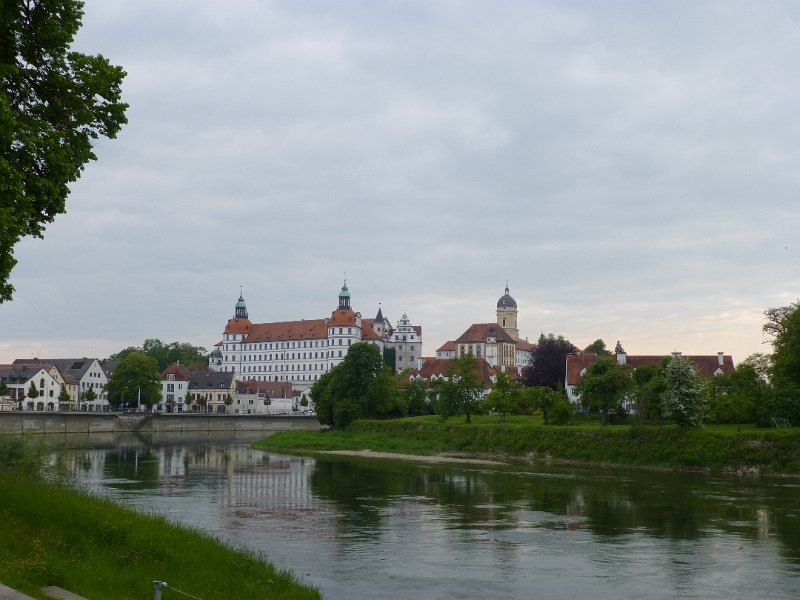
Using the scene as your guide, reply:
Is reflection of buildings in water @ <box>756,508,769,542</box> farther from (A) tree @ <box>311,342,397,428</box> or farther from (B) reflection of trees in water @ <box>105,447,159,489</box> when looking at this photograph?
(A) tree @ <box>311,342,397,428</box>

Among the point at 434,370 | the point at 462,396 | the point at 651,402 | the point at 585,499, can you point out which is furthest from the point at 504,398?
the point at 434,370

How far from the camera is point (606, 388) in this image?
77.4 m

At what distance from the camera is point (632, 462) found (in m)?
66.5

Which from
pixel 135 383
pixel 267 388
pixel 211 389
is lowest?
pixel 211 389

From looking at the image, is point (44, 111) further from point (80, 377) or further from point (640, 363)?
point (80, 377)

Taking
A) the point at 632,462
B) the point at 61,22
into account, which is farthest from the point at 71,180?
the point at 632,462

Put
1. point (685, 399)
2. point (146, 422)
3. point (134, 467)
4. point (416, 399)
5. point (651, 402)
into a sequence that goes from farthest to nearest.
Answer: point (146, 422) < point (416, 399) < point (651, 402) < point (685, 399) < point (134, 467)

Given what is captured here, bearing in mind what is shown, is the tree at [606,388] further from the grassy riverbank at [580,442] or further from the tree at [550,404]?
the grassy riverbank at [580,442]

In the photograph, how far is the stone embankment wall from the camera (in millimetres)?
104875

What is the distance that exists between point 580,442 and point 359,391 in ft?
124

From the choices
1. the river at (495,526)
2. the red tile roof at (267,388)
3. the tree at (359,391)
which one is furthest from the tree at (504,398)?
the red tile roof at (267,388)

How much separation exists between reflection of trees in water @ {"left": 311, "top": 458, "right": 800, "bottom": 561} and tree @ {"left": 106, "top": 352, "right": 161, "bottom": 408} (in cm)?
8405

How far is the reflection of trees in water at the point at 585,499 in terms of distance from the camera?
114ft

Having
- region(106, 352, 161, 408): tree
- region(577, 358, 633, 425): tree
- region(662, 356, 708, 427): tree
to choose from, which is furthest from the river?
region(106, 352, 161, 408): tree
